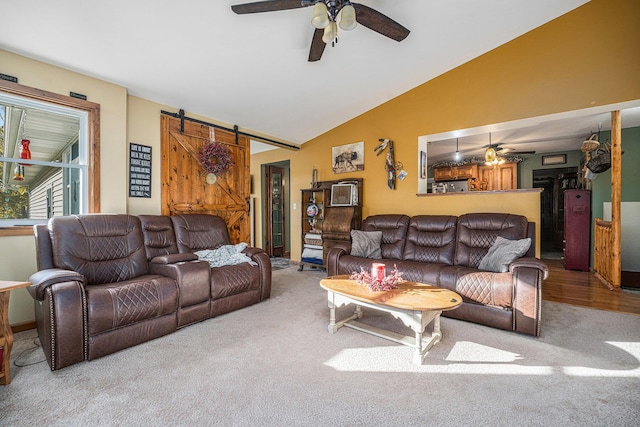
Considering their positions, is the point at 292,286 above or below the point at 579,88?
below

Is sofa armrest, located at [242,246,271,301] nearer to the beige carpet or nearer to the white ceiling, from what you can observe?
the beige carpet

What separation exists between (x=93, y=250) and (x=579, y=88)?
5489 mm

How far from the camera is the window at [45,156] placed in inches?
109

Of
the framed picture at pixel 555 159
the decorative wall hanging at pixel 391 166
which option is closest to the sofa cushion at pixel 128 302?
the decorative wall hanging at pixel 391 166

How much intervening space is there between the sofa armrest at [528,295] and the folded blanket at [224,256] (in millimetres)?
2656

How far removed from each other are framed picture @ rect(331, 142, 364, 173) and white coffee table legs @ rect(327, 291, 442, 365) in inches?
117

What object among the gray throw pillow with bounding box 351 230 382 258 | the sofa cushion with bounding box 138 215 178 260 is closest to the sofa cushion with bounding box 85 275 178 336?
the sofa cushion with bounding box 138 215 178 260

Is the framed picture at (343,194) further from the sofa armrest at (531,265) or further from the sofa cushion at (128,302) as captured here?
the sofa cushion at (128,302)

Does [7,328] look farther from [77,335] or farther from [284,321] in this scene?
[284,321]

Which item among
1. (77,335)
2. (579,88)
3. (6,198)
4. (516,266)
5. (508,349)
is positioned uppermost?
(579,88)

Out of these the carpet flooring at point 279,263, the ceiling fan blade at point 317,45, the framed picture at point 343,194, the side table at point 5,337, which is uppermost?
the ceiling fan blade at point 317,45

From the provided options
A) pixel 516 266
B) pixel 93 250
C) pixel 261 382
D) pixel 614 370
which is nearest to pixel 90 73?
pixel 93 250

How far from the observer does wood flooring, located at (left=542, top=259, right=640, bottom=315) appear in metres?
3.24

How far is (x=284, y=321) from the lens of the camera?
289cm
